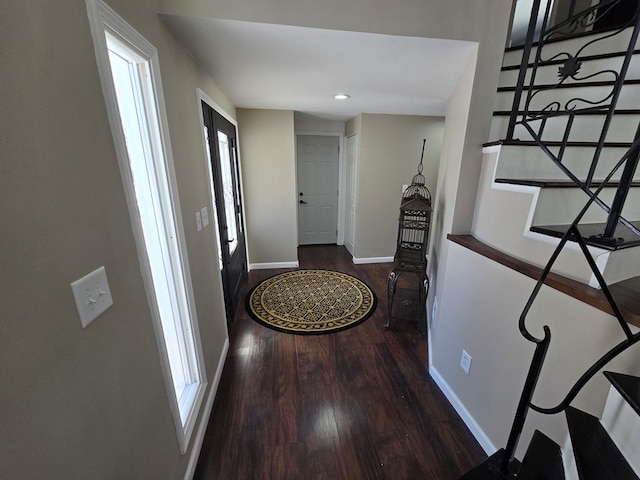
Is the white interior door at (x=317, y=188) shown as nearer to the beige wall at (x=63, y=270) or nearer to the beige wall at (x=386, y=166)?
the beige wall at (x=386, y=166)

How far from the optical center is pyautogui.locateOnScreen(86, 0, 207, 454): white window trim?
787 mm

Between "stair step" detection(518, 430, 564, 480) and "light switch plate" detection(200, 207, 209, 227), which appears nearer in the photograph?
"stair step" detection(518, 430, 564, 480)

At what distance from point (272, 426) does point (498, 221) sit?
1.83 metres

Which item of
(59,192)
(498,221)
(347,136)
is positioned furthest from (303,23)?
(347,136)

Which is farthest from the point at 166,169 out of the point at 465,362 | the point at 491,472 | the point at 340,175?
the point at 340,175

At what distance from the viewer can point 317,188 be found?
476 centimetres

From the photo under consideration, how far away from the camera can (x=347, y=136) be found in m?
4.38

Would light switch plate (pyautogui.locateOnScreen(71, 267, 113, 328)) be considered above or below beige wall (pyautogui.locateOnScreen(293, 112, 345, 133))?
below

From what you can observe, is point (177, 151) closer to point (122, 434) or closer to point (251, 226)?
point (122, 434)

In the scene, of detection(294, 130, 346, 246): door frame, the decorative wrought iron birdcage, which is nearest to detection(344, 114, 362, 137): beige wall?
detection(294, 130, 346, 246): door frame

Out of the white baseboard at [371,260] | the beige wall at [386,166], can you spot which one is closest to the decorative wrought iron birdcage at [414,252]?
the beige wall at [386,166]

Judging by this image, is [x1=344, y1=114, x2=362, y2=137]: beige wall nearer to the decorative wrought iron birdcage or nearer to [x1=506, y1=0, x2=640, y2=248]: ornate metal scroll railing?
the decorative wrought iron birdcage

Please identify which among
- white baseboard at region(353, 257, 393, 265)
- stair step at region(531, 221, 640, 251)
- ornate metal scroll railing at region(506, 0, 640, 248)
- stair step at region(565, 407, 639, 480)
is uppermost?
ornate metal scroll railing at region(506, 0, 640, 248)

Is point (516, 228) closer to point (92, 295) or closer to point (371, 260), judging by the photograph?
point (92, 295)
